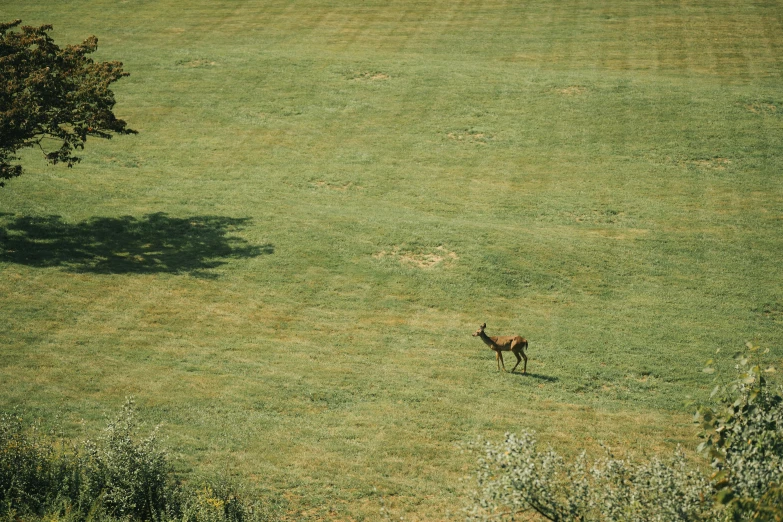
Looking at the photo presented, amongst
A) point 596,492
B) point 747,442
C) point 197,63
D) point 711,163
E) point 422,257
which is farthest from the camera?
point 197,63

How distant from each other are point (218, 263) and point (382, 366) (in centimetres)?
989

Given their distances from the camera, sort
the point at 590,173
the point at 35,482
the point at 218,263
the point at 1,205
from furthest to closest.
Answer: the point at 590,173, the point at 1,205, the point at 218,263, the point at 35,482

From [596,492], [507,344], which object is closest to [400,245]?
[507,344]

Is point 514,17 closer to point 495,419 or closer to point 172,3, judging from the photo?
point 172,3

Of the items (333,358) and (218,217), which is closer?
(333,358)

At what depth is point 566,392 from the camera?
65.9 feet

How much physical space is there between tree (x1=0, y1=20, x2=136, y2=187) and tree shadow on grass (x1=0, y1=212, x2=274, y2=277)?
2550 millimetres

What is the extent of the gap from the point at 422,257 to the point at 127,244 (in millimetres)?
12289

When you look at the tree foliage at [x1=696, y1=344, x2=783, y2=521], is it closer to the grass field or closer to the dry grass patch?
the grass field

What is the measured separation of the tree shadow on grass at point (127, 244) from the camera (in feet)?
87.6

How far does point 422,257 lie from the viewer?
28.6 meters

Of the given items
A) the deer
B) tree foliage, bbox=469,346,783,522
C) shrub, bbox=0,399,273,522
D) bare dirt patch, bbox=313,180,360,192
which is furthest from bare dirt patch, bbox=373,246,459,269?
tree foliage, bbox=469,346,783,522

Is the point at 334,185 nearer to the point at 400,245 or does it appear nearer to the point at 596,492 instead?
the point at 400,245

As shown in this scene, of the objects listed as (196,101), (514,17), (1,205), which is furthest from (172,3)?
(1,205)
